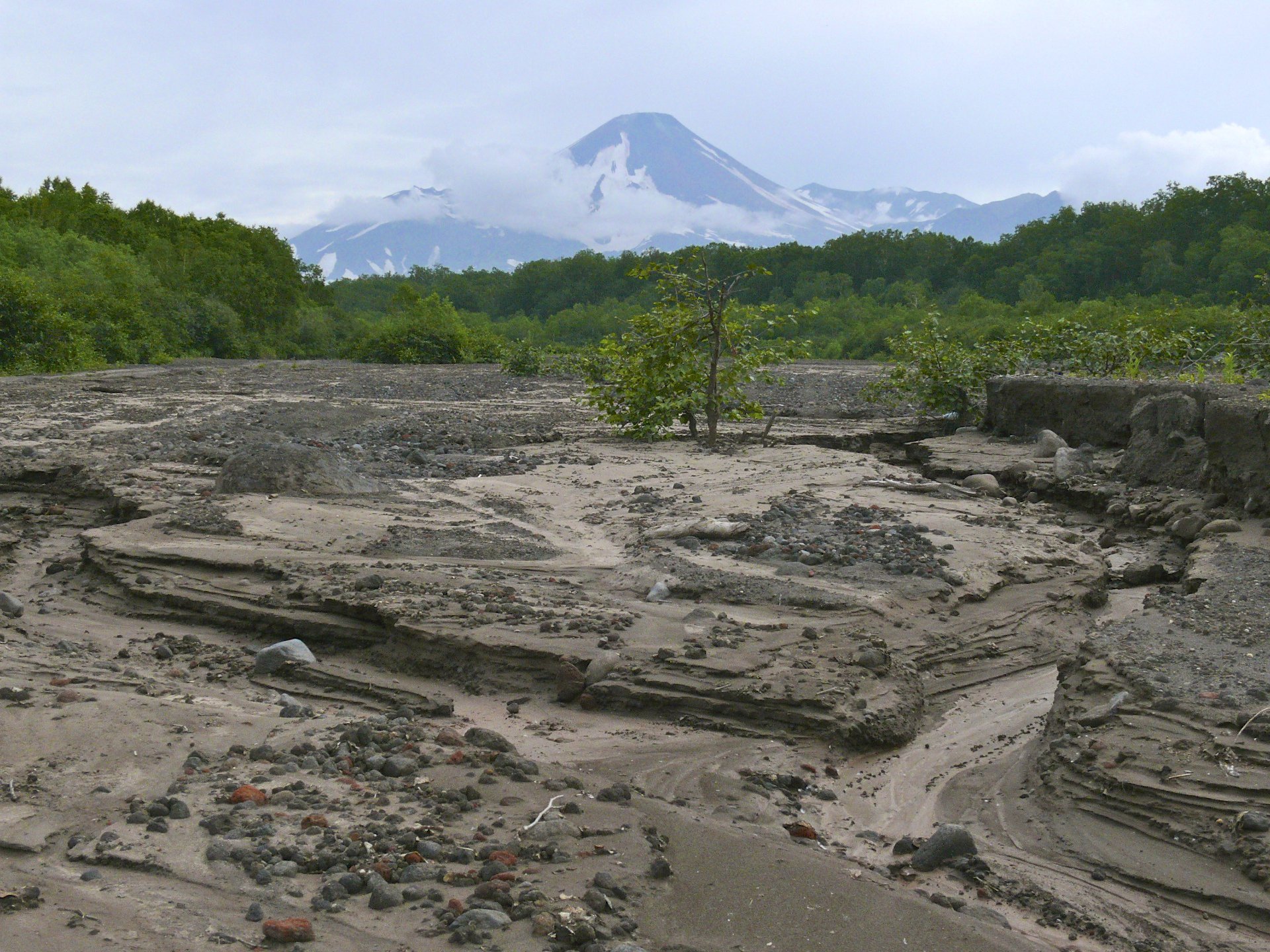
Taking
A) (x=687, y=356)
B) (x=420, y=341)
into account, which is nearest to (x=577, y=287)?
(x=420, y=341)

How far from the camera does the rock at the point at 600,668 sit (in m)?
4.82

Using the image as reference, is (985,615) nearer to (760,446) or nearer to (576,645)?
(576,645)

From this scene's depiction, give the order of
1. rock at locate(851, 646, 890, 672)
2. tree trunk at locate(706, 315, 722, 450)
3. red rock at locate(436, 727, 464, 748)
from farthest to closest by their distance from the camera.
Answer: tree trunk at locate(706, 315, 722, 450) → rock at locate(851, 646, 890, 672) → red rock at locate(436, 727, 464, 748)

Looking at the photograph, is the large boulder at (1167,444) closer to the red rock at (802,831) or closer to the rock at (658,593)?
the rock at (658,593)

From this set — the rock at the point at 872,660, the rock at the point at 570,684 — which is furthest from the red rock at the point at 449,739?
the rock at the point at 872,660

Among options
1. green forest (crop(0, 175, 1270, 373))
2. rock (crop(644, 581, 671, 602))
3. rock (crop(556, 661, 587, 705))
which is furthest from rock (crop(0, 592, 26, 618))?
green forest (crop(0, 175, 1270, 373))

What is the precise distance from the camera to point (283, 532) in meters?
6.88

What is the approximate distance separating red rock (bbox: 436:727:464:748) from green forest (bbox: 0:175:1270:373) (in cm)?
1663

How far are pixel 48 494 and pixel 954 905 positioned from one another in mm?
7871

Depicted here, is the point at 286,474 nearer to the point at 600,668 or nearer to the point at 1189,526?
the point at 600,668

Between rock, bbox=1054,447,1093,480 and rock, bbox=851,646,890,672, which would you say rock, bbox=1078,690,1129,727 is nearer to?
rock, bbox=851,646,890,672

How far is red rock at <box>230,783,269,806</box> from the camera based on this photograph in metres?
3.35

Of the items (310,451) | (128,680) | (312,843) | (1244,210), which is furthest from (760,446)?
(1244,210)

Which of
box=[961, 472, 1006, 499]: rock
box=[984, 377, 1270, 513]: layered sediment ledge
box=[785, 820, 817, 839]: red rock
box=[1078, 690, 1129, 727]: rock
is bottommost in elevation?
box=[785, 820, 817, 839]: red rock
